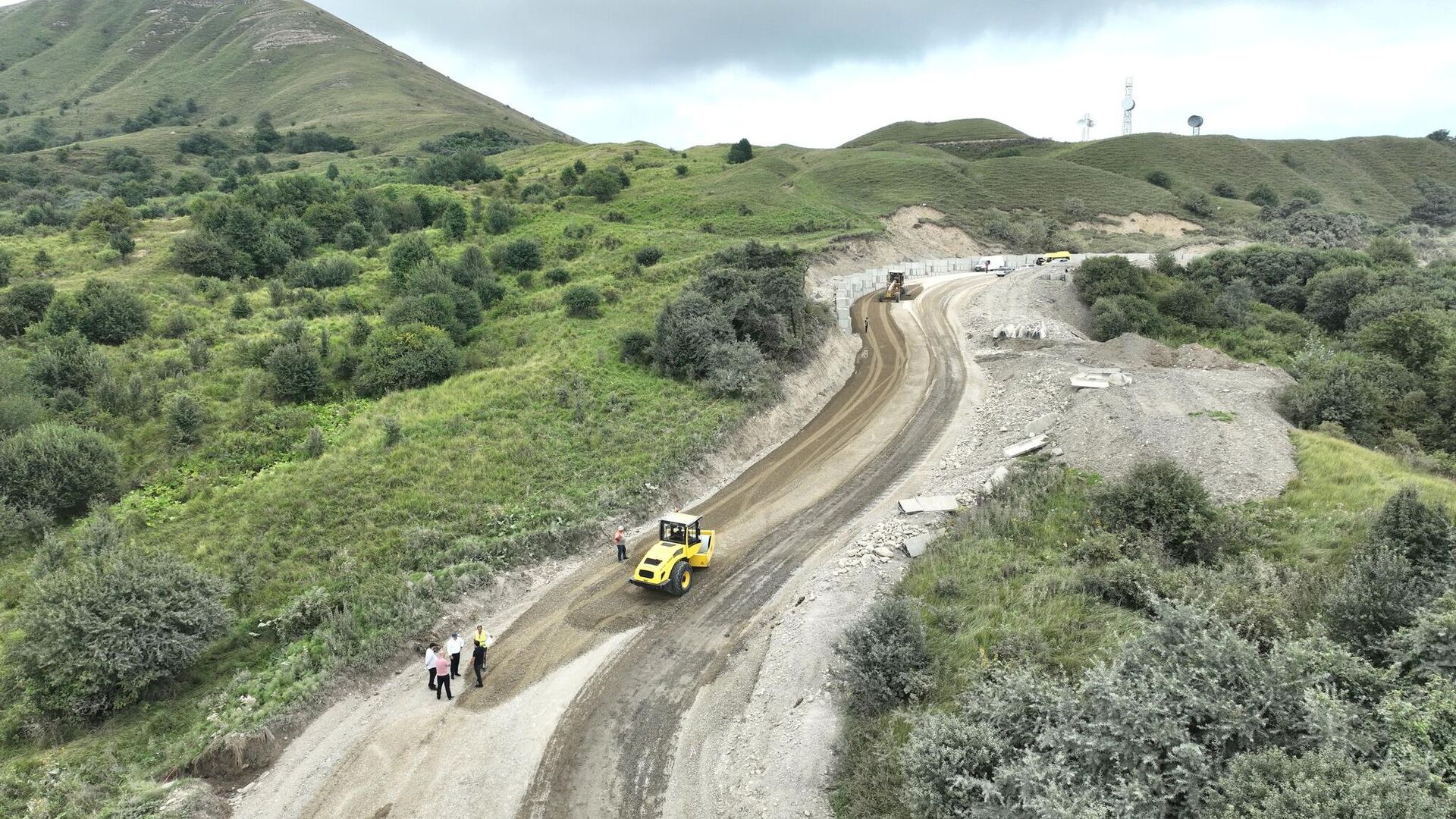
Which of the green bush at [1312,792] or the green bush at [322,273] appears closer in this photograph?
the green bush at [1312,792]

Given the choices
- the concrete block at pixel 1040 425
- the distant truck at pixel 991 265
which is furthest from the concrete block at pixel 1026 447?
the distant truck at pixel 991 265

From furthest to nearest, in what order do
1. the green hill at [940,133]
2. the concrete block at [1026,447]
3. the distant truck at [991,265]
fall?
1. the green hill at [940,133]
2. the distant truck at [991,265]
3. the concrete block at [1026,447]

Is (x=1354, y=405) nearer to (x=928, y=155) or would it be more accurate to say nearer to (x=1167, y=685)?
(x=1167, y=685)

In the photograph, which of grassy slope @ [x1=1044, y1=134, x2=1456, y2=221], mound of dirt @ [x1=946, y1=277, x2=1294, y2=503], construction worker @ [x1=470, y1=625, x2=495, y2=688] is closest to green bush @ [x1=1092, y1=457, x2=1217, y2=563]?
mound of dirt @ [x1=946, y1=277, x2=1294, y2=503]

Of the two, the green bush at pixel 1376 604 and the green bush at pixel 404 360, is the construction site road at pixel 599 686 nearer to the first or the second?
the green bush at pixel 1376 604

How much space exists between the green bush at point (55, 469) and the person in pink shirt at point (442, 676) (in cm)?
1705

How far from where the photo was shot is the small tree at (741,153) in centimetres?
9138

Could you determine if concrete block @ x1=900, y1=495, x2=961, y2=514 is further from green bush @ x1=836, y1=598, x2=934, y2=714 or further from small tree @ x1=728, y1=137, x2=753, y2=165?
small tree @ x1=728, y1=137, x2=753, y2=165

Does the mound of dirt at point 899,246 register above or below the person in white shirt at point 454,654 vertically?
above

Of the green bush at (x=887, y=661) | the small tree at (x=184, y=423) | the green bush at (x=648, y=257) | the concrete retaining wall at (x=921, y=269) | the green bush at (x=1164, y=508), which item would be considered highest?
the green bush at (x=648, y=257)

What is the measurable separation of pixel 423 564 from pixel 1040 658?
657 inches

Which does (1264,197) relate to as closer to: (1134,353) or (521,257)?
(1134,353)

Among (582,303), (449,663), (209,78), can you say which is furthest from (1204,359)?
(209,78)

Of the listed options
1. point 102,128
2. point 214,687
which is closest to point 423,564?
point 214,687
